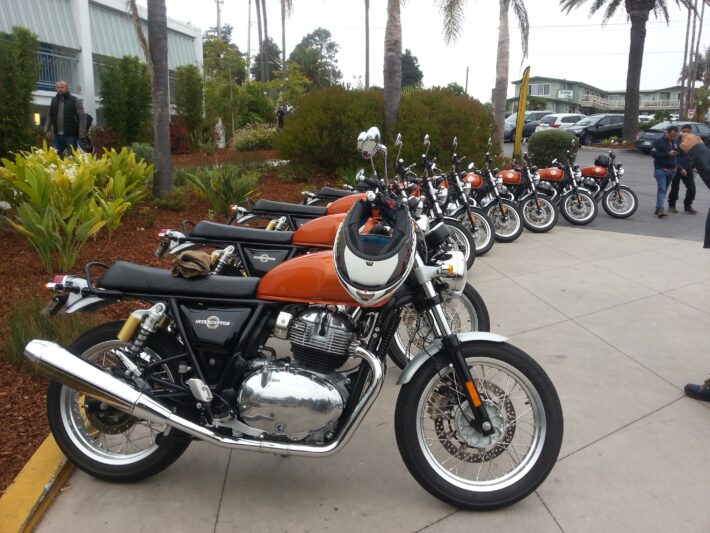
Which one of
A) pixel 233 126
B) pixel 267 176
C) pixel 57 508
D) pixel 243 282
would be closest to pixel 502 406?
pixel 243 282

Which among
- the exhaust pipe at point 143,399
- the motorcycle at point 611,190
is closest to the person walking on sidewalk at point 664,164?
the motorcycle at point 611,190

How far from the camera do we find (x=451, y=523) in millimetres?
2742

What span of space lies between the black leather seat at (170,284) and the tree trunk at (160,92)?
6.45 m

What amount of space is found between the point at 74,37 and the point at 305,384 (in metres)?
22.1

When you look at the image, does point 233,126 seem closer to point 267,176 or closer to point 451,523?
point 267,176

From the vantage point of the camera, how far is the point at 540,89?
81.2 m

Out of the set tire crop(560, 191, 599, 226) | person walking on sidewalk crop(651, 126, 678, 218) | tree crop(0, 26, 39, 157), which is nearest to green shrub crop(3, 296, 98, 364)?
tire crop(560, 191, 599, 226)

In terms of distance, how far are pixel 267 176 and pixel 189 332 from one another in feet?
33.0

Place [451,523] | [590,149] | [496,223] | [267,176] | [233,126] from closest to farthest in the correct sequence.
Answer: [451,523] → [496,223] → [267,176] → [233,126] → [590,149]

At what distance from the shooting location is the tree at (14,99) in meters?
11.1

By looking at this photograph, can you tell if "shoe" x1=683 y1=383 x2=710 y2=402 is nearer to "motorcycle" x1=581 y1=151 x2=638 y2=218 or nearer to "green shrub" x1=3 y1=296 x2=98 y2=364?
"green shrub" x1=3 y1=296 x2=98 y2=364

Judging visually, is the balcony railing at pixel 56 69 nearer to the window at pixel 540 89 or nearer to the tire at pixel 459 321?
the tire at pixel 459 321

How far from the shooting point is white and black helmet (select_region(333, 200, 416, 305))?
8.27 feet

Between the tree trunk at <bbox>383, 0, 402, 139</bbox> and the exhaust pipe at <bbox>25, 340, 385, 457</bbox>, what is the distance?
9.80 metres
